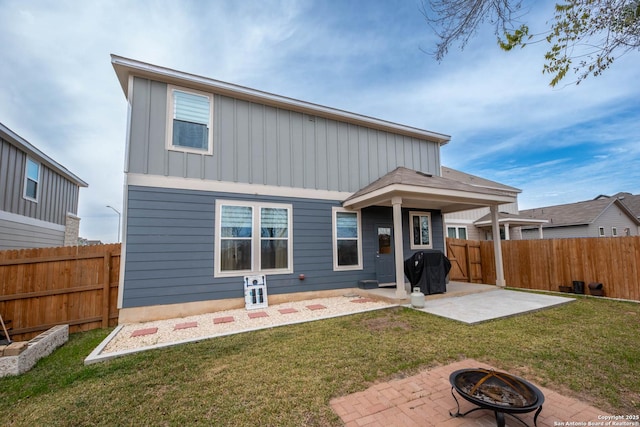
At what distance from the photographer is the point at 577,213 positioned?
60.8 feet

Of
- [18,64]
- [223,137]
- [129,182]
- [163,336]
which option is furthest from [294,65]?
[163,336]

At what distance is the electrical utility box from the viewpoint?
21.5 feet

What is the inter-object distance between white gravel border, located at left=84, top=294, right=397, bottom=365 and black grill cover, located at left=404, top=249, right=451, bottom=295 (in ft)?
3.97

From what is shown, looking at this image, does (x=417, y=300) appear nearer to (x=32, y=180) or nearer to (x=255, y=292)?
(x=255, y=292)

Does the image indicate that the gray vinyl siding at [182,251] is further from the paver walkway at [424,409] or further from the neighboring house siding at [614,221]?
the neighboring house siding at [614,221]

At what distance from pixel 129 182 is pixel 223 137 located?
2282 mm

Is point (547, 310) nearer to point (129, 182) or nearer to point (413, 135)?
point (413, 135)

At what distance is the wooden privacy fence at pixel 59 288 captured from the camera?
5023 millimetres

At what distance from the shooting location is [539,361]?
348 centimetres

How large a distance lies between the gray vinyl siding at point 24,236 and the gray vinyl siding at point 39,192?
381mm

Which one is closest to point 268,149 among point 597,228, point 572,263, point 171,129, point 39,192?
point 171,129

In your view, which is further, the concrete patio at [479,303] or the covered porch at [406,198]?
the covered porch at [406,198]

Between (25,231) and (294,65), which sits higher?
(294,65)

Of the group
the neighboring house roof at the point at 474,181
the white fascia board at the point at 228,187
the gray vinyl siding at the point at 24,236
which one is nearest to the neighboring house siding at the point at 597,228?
the neighboring house roof at the point at 474,181
